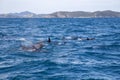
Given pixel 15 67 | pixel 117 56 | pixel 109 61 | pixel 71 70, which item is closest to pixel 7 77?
pixel 15 67

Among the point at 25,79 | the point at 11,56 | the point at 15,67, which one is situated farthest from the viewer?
Result: the point at 11,56

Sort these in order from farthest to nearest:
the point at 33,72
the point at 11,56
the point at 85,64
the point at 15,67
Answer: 1. the point at 11,56
2. the point at 85,64
3. the point at 15,67
4. the point at 33,72

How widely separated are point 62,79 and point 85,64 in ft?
17.4

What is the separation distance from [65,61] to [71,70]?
3317mm

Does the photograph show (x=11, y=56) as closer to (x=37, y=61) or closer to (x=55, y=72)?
(x=37, y=61)

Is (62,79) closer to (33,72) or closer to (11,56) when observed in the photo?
(33,72)

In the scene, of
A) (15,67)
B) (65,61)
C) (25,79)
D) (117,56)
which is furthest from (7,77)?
(117,56)

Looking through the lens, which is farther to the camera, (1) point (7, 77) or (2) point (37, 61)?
(2) point (37, 61)

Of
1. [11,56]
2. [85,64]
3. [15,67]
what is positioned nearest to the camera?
[15,67]

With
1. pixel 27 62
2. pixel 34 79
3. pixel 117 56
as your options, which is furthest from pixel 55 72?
pixel 117 56

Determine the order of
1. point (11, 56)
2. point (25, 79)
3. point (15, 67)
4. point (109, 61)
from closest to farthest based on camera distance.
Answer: point (25, 79) < point (15, 67) < point (109, 61) < point (11, 56)

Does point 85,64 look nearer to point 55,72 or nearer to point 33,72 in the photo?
point 55,72

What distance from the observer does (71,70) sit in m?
19.7

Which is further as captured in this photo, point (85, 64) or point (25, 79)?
point (85, 64)
